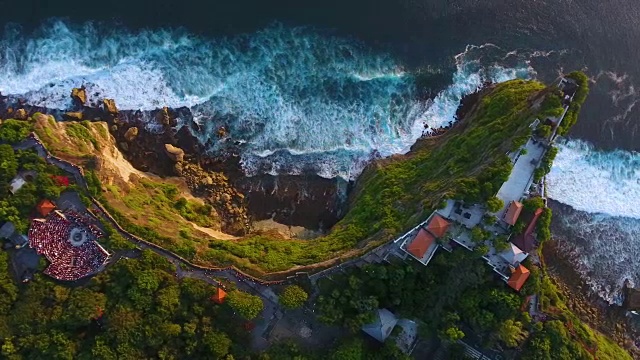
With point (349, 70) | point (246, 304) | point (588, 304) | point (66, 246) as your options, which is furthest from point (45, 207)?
point (588, 304)

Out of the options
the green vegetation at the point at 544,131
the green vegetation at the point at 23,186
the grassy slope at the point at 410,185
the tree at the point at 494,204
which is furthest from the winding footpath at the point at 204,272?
the green vegetation at the point at 544,131

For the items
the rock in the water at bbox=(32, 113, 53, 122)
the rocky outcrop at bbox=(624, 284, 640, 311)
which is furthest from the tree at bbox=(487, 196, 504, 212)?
the rock in the water at bbox=(32, 113, 53, 122)

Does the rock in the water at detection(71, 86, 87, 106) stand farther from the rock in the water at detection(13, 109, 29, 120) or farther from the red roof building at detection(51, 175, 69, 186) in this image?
the red roof building at detection(51, 175, 69, 186)

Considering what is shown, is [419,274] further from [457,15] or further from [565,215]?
[457,15]

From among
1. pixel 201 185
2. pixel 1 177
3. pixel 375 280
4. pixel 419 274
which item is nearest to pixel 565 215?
pixel 419 274

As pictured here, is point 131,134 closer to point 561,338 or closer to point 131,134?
point 131,134

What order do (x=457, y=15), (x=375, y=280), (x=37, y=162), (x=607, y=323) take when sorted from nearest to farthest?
(x=375, y=280) < (x=37, y=162) < (x=607, y=323) < (x=457, y=15)
